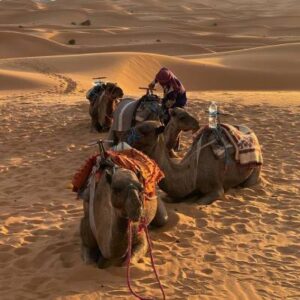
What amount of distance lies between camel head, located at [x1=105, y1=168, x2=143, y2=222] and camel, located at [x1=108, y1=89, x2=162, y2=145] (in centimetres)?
436

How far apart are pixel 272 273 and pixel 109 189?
5.64 feet

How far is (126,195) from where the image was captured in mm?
4238

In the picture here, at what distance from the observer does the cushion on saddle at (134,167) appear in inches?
200

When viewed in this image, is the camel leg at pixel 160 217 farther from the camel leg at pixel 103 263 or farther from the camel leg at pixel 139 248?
→ the camel leg at pixel 103 263

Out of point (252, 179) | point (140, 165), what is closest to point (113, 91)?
point (252, 179)

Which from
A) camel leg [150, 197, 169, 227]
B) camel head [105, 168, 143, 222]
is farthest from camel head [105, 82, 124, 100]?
camel head [105, 168, 143, 222]

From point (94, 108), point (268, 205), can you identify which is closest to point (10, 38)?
point (94, 108)

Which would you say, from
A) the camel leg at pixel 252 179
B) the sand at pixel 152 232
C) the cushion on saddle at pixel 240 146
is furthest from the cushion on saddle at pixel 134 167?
the camel leg at pixel 252 179

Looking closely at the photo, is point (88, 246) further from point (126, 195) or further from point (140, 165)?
point (126, 195)

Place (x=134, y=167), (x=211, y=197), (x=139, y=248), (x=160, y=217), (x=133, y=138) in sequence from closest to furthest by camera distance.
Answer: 1. (x=134, y=167)
2. (x=139, y=248)
3. (x=160, y=217)
4. (x=133, y=138)
5. (x=211, y=197)

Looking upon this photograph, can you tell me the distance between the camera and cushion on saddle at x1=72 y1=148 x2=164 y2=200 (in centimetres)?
507

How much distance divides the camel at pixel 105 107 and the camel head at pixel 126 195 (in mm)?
6977

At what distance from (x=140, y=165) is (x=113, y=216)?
879mm

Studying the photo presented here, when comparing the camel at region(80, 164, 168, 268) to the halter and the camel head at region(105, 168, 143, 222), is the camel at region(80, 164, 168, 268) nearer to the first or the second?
the camel head at region(105, 168, 143, 222)
